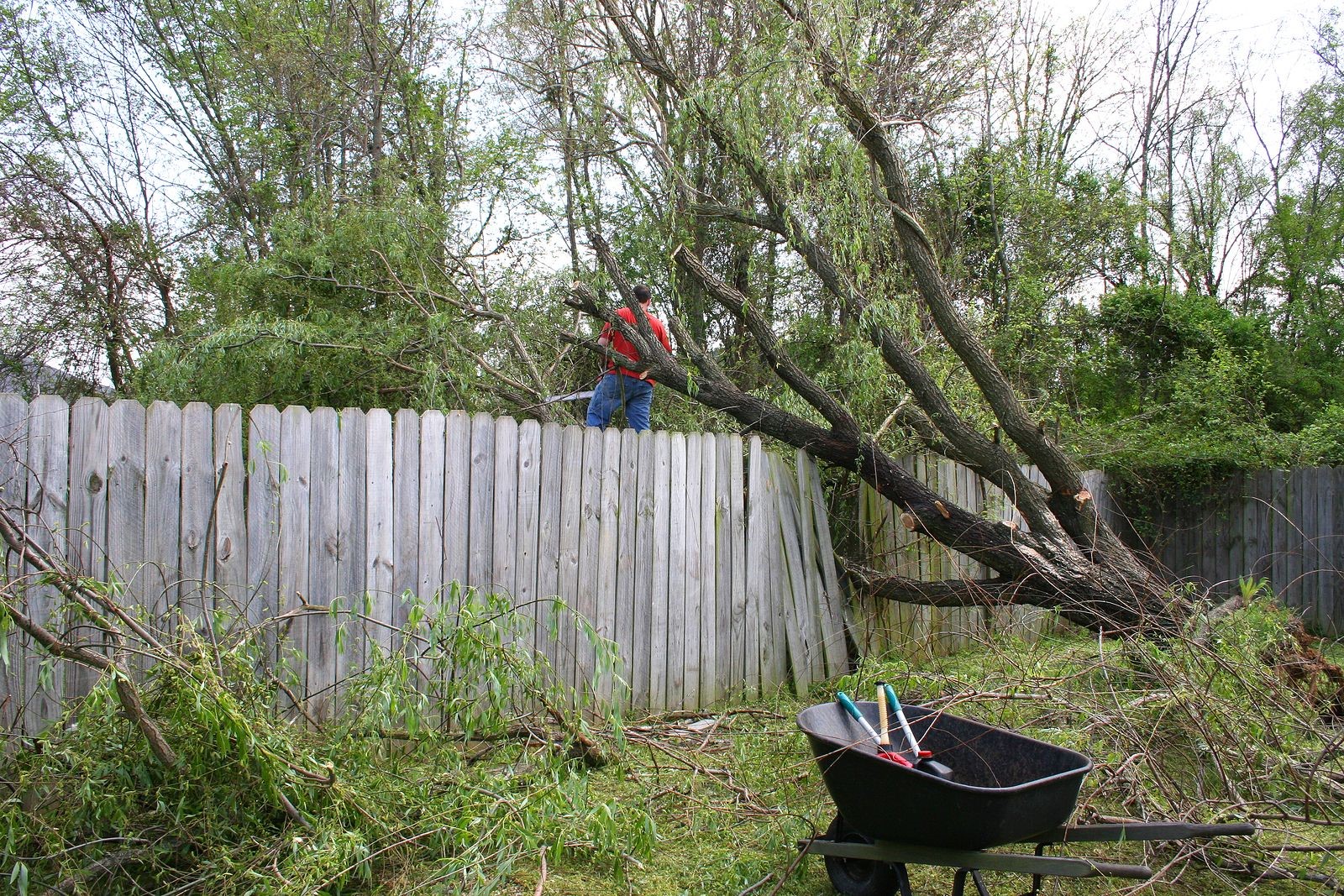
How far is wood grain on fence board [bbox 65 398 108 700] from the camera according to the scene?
10.4 ft

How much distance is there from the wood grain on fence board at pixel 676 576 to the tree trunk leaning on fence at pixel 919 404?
2.60 ft

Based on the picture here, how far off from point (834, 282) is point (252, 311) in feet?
14.6

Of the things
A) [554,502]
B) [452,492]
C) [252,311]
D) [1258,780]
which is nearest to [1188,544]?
[1258,780]

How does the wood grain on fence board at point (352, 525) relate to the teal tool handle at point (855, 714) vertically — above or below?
above

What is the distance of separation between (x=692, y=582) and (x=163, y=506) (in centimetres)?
271

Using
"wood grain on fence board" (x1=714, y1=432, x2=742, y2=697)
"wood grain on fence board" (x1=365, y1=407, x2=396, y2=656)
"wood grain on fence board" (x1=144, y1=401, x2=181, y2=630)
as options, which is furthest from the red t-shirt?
"wood grain on fence board" (x1=144, y1=401, x2=181, y2=630)

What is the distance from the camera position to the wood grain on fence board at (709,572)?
5.07m

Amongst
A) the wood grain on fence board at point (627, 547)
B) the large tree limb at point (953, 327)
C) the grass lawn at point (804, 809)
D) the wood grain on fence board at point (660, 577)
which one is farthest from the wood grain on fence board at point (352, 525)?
the large tree limb at point (953, 327)

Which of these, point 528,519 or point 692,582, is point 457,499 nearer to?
point 528,519

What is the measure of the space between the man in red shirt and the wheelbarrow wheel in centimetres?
367

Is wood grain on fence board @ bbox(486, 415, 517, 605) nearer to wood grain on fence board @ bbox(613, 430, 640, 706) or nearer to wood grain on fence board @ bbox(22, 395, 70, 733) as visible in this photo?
wood grain on fence board @ bbox(613, 430, 640, 706)

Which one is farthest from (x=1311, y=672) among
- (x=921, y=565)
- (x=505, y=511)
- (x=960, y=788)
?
(x=505, y=511)

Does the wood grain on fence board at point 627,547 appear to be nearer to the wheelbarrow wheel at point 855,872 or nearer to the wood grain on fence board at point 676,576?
the wood grain on fence board at point 676,576

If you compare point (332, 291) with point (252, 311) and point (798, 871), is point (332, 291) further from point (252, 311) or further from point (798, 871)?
point (798, 871)
